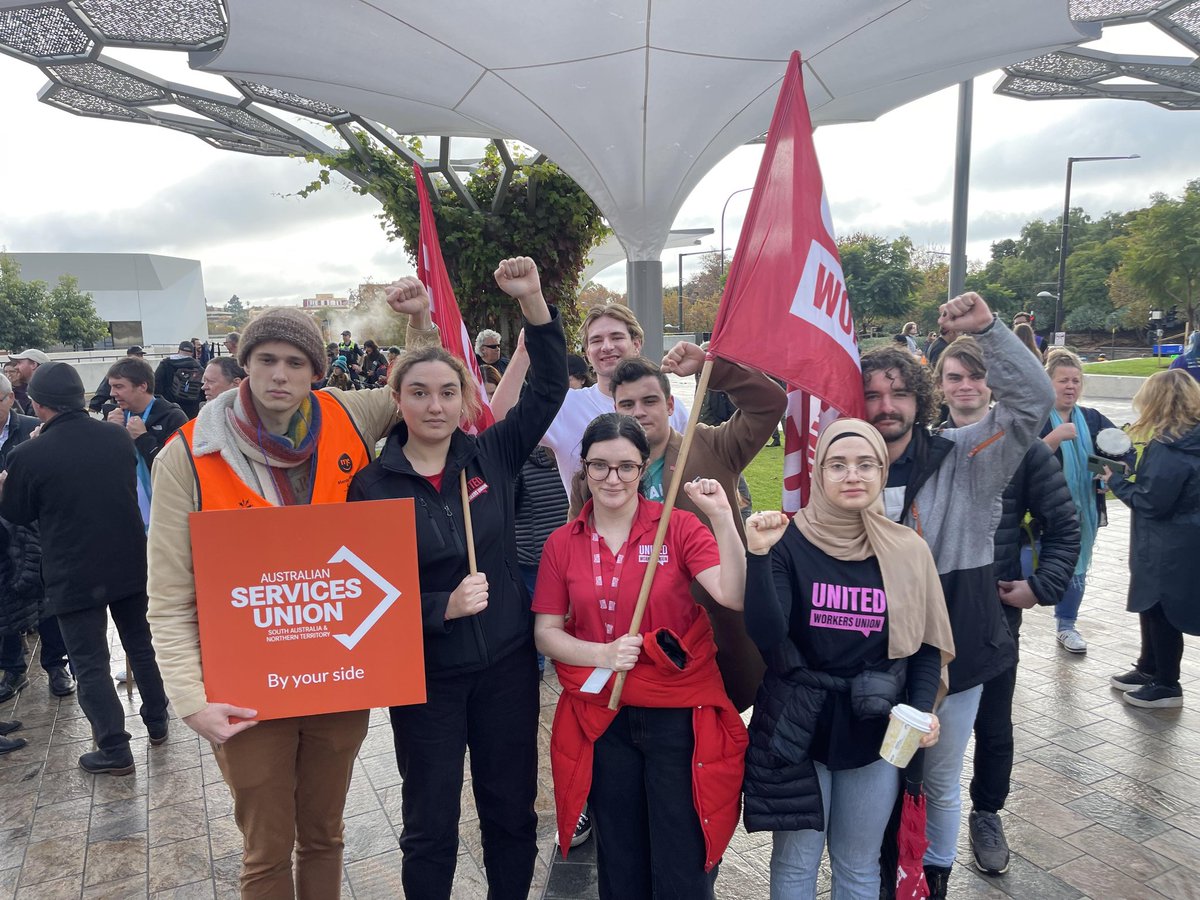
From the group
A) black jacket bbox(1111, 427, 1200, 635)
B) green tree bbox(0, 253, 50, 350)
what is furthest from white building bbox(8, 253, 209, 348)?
black jacket bbox(1111, 427, 1200, 635)

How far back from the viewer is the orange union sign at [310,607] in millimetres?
2250

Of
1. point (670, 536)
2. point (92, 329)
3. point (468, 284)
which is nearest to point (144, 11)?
point (468, 284)

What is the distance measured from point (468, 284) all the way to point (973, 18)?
785 cm

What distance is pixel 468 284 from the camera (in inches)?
478

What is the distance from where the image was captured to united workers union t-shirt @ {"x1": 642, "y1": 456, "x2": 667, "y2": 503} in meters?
2.96

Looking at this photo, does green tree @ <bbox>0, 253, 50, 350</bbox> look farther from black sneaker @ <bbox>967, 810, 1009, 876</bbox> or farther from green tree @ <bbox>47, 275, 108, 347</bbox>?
black sneaker @ <bbox>967, 810, 1009, 876</bbox>

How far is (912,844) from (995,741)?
0.98 metres

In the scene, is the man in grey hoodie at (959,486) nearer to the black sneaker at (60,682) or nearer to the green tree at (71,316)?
the black sneaker at (60,682)

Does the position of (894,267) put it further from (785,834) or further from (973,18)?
(785,834)

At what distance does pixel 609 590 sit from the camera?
2443 mm

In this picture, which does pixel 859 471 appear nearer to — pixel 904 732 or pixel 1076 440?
pixel 904 732

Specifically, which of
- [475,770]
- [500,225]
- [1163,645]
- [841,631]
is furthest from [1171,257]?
[475,770]

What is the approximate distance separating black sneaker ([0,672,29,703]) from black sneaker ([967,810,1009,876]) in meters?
5.93

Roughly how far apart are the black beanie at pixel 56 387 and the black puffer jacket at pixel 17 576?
56.1 inches
